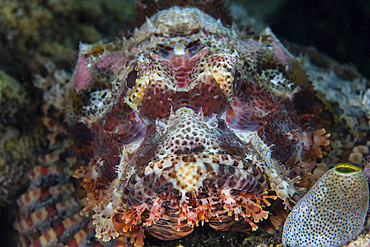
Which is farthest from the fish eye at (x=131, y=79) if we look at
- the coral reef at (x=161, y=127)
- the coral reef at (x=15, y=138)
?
the coral reef at (x=15, y=138)

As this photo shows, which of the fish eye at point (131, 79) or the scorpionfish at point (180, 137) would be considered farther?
the fish eye at point (131, 79)

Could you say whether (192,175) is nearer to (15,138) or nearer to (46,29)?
(15,138)

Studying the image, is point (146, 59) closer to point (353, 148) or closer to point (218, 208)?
point (218, 208)

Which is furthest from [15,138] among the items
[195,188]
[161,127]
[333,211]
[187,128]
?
[333,211]

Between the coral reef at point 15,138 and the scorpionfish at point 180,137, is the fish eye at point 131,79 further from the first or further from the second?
the coral reef at point 15,138

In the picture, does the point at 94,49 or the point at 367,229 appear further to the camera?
the point at 94,49

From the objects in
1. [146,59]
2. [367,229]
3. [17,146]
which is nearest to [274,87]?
[146,59]
